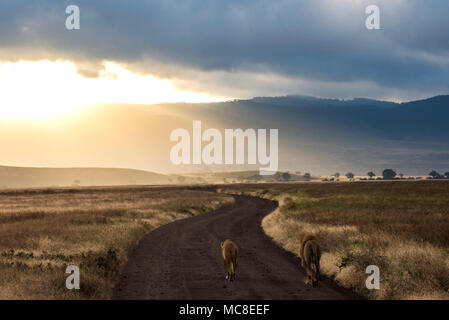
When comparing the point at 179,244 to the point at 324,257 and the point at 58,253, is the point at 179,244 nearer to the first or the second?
the point at 58,253

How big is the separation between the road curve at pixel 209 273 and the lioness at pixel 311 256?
35cm

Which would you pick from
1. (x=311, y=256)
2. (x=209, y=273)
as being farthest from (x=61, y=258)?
(x=311, y=256)

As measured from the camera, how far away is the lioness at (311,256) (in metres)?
13.6

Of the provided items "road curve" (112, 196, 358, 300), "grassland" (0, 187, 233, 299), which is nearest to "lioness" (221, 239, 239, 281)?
"road curve" (112, 196, 358, 300)

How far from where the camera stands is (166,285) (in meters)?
14.3

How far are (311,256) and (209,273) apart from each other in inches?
169

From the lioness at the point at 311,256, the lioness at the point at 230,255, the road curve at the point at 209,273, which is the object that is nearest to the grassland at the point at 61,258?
the road curve at the point at 209,273

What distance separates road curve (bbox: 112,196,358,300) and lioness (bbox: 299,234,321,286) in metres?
0.35

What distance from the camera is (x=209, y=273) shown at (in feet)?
54.0

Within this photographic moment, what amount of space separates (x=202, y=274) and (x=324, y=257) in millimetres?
5436

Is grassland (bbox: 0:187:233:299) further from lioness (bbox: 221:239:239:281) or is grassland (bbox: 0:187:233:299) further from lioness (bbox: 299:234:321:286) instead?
lioness (bbox: 299:234:321:286)

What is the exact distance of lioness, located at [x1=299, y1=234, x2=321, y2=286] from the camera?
1362cm
